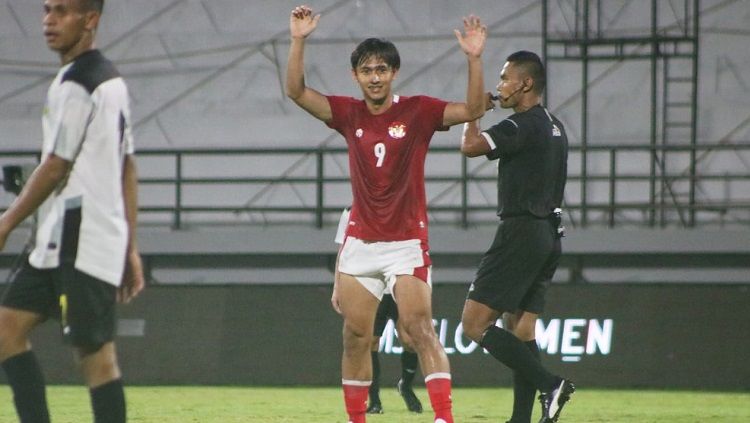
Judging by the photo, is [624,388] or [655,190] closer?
[624,388]

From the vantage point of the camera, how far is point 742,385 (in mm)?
13148

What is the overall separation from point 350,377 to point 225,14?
12202mm

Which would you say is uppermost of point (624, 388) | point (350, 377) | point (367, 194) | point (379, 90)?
point (379, 90)

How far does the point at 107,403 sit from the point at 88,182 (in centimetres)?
84

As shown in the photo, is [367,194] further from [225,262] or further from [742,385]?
[225,262]

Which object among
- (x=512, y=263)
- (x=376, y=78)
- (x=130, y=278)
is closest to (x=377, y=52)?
(x=376, y=78)

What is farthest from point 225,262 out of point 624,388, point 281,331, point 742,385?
point 742,385

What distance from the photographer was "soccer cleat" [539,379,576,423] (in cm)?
781

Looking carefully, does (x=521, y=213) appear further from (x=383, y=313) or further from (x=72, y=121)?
(x=72, y=121)

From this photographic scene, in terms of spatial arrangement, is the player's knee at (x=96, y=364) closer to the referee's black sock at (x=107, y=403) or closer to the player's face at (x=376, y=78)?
the referee's black sock at (x=107, y=403)

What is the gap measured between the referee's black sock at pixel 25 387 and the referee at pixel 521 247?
310 cm

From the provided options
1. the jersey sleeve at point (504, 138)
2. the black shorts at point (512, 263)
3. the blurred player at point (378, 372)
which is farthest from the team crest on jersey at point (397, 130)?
the blurred player at point (378, 372)

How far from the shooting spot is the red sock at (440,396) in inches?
270

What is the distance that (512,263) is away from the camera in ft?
25.8
